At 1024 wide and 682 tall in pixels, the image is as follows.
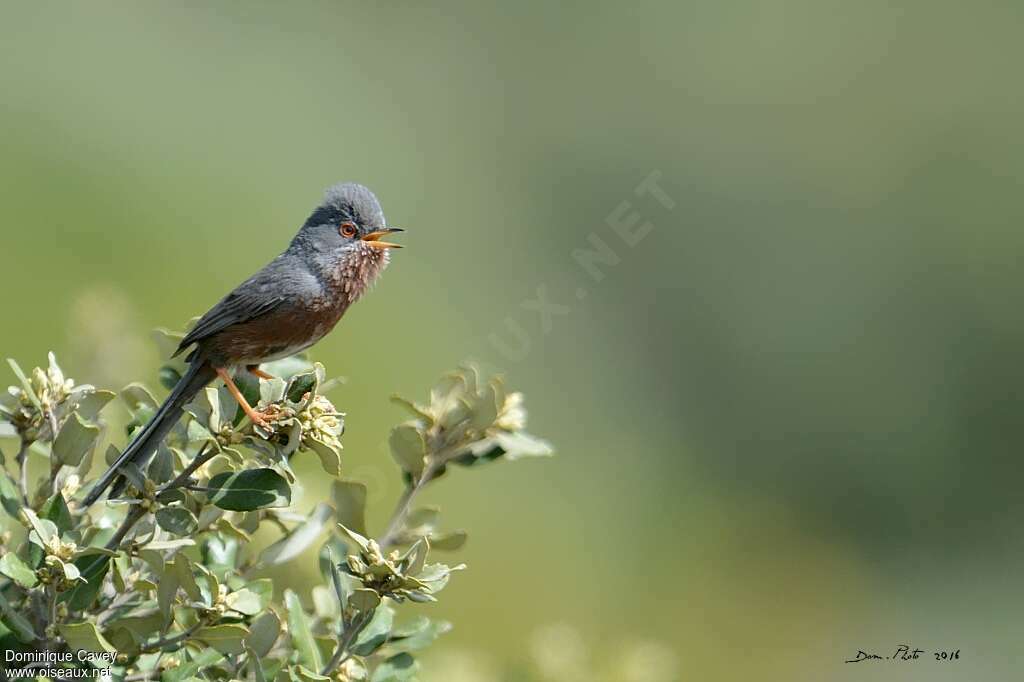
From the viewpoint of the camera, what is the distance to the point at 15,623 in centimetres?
246

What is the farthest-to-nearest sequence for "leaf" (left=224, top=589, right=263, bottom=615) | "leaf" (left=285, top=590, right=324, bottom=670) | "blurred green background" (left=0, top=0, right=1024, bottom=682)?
"blurred green background" (left=0, top=0, right=1024, bottom=682) < "leaf" (left=285, top=590, right=324, bottom=670) < "leaf" (left=224, top=589, right=263, bottom=615)

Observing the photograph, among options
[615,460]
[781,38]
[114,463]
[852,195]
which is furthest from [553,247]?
[114,463]

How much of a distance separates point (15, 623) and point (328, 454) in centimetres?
83

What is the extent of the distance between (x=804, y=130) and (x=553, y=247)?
5381mm

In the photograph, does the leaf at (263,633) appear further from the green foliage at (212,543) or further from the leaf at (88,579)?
the leaf at (88,579)

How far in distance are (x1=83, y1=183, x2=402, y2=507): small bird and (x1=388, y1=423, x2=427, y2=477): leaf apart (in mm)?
438

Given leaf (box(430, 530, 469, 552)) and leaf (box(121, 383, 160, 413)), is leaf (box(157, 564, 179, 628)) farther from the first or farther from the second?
leaf (box(430, 530, 469, 552))

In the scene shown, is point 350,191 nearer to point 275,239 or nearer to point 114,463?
point 114,463

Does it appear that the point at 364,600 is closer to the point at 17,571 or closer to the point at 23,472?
the point at 17,571

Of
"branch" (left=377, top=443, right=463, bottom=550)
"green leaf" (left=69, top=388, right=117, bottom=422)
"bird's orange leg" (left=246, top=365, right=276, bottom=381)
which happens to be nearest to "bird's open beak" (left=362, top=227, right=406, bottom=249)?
"bird's orange leg" (left=246, top=365, right=276, bottom=381)

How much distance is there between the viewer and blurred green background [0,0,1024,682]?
11.0 metres

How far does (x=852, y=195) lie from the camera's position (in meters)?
16.2
